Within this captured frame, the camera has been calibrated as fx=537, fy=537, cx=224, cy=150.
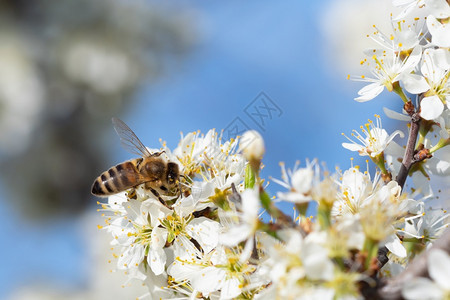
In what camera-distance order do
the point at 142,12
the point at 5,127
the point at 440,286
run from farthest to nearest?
the point at 142,12
the point at 5,127
the point at 440,286

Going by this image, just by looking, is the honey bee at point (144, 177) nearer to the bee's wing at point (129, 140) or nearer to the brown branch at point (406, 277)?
the bee's wing at point (129, 140)

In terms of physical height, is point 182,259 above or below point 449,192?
above

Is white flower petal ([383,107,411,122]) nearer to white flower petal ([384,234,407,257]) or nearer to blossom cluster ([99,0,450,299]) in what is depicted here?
blossom cluster ([99,0,450,299])

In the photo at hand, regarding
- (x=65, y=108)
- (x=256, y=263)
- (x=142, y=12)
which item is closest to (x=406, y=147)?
(x=256, y=263)

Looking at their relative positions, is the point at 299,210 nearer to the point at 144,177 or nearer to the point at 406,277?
the point at 406,277

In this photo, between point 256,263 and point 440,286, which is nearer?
point 440,286

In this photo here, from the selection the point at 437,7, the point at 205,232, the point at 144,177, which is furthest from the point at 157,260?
the point at 437,7

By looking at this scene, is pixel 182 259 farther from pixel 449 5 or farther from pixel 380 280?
pixel 449 5

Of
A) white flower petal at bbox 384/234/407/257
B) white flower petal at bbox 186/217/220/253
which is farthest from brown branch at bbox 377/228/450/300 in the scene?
white flower petal at bbox 186/217/220/253
